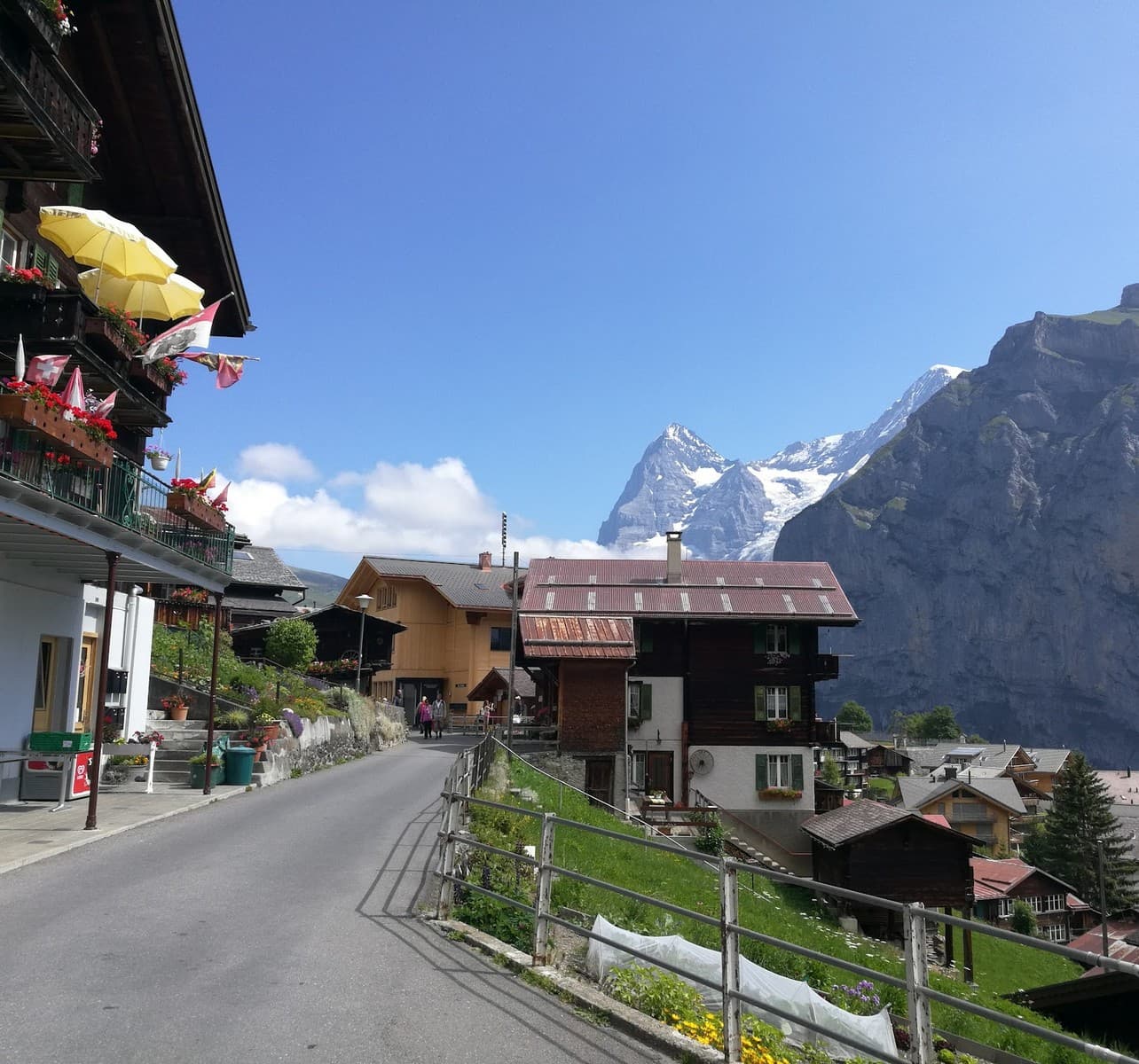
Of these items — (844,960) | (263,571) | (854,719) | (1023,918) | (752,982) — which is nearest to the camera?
(844,960)

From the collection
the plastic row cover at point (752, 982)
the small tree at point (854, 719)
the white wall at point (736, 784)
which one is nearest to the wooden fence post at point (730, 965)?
the plastic row cover at point (752, 982)

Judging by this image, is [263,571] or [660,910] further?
[263,571]

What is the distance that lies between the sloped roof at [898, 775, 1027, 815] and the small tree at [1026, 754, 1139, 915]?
7336 mm

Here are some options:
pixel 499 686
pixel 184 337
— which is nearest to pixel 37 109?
pixel 184 337

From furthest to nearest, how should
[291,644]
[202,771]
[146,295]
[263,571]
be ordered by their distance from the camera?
[263,571] → [291,644] → [202,771] → [146,295]

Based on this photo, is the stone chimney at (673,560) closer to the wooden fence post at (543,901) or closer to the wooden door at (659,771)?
the wooden door at (659,771)

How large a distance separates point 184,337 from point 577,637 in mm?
23836

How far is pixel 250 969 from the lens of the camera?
835 cm

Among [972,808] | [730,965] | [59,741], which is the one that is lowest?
[972,808]

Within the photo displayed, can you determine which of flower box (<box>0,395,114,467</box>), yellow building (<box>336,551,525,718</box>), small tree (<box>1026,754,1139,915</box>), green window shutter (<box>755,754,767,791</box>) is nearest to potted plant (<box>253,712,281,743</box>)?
flower box (<box>0,395,114,467</box>)

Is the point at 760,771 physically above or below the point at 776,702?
below

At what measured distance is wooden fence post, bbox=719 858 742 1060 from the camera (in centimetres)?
653

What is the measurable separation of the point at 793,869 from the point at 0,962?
3892cm

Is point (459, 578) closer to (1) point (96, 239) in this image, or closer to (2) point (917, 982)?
(1) point (96, 239)
